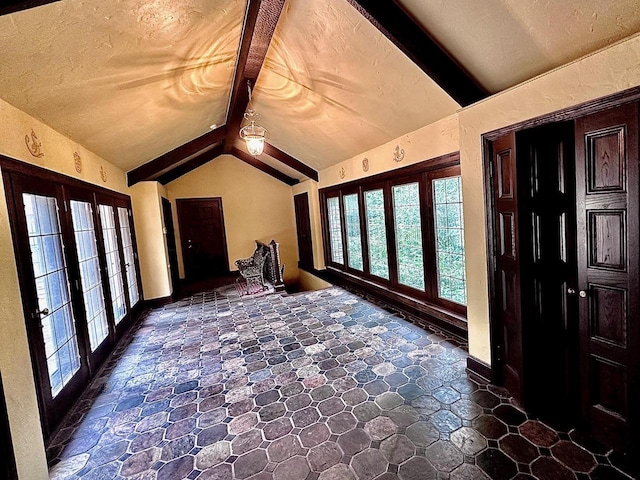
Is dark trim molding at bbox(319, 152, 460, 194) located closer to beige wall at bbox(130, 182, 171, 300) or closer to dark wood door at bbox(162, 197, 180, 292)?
beige wall at bbox(130, 182, 171, 300)

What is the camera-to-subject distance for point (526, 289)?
225 cm

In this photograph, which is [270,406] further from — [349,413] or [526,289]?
[526,289]

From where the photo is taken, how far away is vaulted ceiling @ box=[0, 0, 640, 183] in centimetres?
175

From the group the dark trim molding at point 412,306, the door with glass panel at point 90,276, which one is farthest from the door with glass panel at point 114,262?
the dark trim molding at point 412,306

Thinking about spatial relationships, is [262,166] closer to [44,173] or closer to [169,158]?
[169,158]

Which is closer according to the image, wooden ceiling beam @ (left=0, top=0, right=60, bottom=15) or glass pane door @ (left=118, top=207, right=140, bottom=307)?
wooden ceiling beam @ (left=0, top=0, right=60, bottom=15)

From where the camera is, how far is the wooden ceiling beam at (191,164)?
6.95 meters

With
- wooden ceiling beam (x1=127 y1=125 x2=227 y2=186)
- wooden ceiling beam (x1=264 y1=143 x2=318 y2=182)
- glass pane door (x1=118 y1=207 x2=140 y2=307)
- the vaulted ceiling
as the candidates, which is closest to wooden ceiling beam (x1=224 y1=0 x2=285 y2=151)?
the vaulted ceiling

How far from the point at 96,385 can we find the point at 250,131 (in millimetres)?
3264

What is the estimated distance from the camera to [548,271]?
223cm

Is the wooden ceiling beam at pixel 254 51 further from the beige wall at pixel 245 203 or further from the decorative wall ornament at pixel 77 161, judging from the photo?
the beige wall at pixel 245 203

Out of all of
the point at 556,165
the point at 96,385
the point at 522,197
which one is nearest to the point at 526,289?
the point at 522,197

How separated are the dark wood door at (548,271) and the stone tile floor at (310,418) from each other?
12.9 inches

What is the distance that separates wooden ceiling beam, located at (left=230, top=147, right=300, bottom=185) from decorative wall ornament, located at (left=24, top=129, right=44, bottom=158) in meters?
4.97
